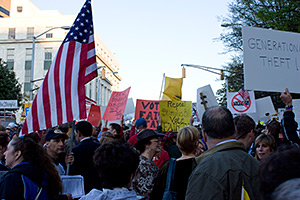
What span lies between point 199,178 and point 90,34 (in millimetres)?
3554

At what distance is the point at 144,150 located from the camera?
4520 millimetres

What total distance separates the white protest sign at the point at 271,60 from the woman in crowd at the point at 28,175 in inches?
137

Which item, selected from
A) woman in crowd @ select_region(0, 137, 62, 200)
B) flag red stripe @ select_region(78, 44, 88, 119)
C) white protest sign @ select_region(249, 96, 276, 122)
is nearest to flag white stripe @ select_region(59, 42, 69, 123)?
flag red stripe @ select_region(78, 44, 88, 119)

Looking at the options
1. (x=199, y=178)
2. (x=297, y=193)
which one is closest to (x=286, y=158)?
(x=297, y=193)

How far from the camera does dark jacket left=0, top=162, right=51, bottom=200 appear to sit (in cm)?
294

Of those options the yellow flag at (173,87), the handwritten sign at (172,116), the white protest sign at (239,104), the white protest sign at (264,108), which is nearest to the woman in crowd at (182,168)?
the handwritten sign at (172,116)

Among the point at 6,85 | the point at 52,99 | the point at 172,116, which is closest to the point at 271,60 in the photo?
the point at 52,99

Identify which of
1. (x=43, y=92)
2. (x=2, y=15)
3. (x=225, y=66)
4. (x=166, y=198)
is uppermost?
(x=2, y=15)

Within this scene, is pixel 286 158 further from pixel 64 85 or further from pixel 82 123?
pixel 82 123

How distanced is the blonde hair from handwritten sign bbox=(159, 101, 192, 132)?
5979 mm

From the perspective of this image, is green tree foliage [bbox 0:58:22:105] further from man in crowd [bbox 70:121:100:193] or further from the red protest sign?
man in crowd [bbox 70:121:100:193]

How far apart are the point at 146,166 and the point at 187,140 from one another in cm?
62

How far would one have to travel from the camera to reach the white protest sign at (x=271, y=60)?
5641 millimetres

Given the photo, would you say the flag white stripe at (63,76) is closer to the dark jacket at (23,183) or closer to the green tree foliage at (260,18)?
the dark jacket at (23,183)
